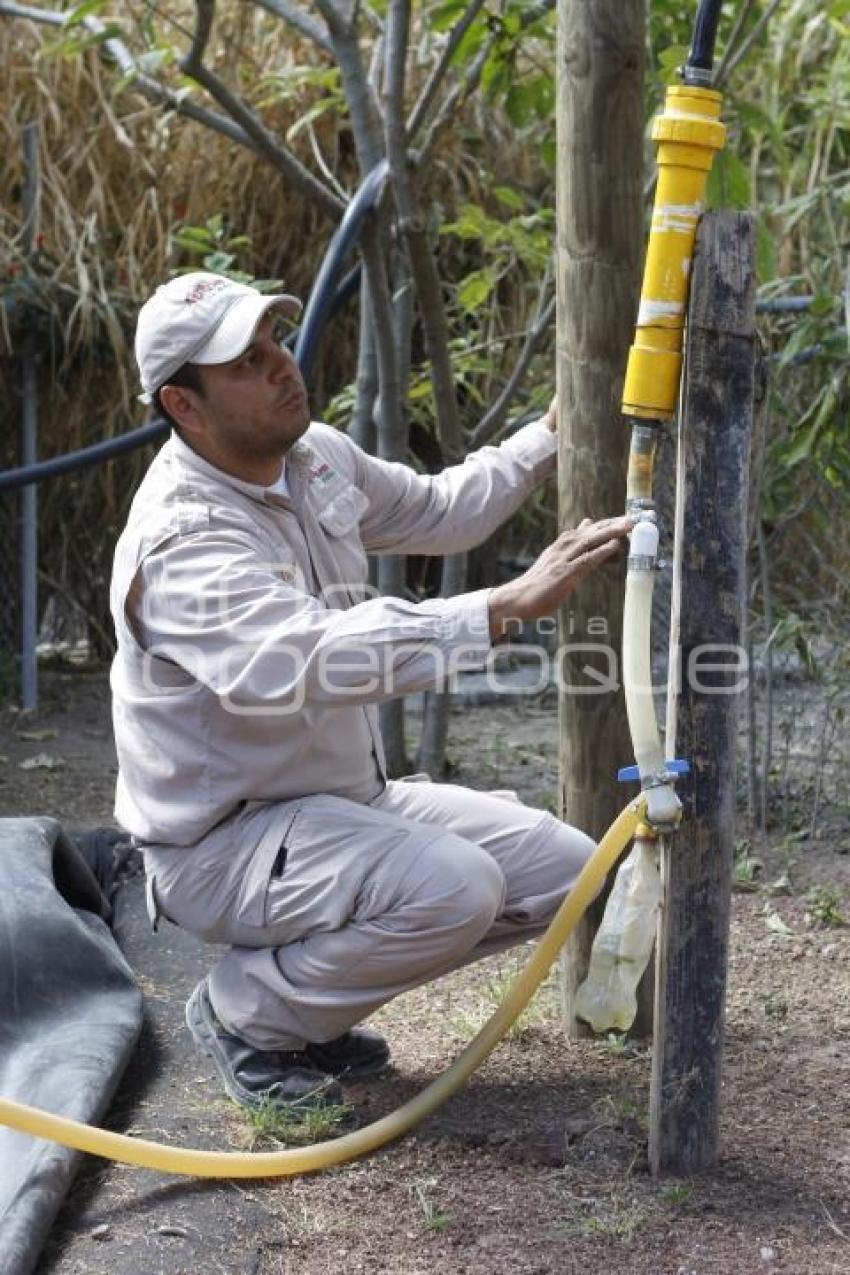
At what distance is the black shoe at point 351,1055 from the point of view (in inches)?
141

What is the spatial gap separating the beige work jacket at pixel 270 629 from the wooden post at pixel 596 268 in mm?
372

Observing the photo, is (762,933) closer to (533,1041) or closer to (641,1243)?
(533,1041)

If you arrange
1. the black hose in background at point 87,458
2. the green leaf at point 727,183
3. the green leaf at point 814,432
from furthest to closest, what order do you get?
the black hose in background at point 87,458 < the green leaf at point 814,432 < the green leaf at point 727,183

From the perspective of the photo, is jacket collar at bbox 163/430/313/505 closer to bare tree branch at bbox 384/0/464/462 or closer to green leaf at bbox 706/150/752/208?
green leaf at bbox 706/150/752/208

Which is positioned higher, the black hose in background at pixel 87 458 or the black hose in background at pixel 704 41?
the black hose in background at pixel 704 41

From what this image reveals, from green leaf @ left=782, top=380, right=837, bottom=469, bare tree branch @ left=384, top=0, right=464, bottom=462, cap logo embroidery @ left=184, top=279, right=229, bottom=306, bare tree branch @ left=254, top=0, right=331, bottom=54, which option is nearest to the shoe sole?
cap logo embroidery @ left=184, top=279, right=229, bottom=306

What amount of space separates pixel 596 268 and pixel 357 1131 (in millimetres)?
1729

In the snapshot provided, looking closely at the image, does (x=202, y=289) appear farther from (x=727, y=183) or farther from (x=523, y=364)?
(x=523, y=364)

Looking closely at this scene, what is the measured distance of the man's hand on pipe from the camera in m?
3.00

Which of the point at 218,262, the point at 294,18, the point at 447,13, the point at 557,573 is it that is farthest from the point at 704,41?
the point at 218,262

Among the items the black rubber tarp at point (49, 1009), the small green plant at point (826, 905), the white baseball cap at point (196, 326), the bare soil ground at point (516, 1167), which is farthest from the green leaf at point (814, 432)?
the black rubber tarp at point (49, 1009)

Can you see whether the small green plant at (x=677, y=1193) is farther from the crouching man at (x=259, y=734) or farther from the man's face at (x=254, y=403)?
the man's face at (x=254, y=403)

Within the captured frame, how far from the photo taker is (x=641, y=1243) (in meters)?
2.84

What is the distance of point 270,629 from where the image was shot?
3.10m
